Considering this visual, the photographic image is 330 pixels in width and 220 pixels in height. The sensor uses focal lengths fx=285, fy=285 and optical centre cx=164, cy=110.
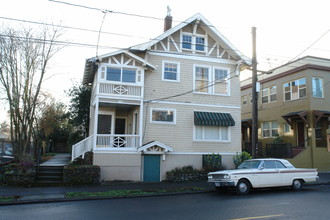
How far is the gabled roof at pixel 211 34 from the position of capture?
1733 cm

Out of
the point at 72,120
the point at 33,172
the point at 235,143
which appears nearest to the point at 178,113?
the point at 235,143

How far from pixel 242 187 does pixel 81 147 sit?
9.46 meters

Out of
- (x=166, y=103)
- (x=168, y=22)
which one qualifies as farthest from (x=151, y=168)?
(x=168, y=22)

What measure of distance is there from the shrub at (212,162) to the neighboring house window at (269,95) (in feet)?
35.1

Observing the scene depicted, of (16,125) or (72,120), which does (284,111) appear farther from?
(16,125)

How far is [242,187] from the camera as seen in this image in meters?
11.8

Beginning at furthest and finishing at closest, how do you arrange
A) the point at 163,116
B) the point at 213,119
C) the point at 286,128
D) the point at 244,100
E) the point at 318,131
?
the point at 244,100, the point at 286,128, the point at 318,131, the point at 213,119, the point at 163,116

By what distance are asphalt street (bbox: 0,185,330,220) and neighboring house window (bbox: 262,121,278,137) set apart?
14878mm

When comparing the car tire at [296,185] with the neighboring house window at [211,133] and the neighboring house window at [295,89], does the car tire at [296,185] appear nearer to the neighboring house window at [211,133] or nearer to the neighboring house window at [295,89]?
the neighboring house window at [211,133]

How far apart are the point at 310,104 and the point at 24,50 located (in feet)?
64.3

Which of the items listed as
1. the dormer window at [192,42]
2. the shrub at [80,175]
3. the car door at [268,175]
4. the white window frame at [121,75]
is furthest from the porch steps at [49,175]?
the dormer window at [192,42]

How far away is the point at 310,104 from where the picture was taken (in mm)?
21344

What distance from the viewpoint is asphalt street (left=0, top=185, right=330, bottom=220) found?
7.78 meters

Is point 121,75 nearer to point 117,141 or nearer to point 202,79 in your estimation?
point 117,141
